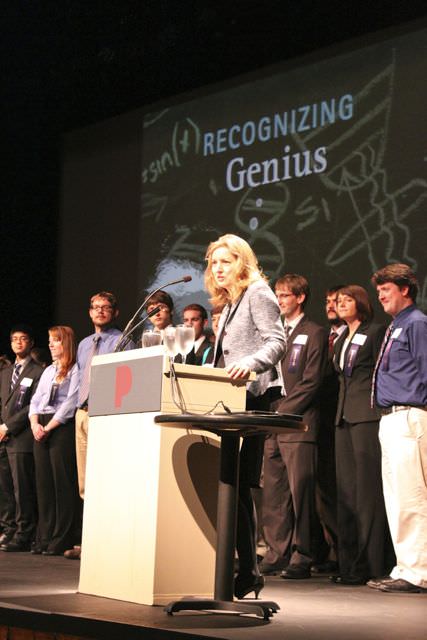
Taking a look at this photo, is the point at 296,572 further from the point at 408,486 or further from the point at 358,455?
the point at 408,486

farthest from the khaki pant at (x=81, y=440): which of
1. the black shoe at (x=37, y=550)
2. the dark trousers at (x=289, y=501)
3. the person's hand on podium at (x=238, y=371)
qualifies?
the person's hand on podium at (x=238, y=371)

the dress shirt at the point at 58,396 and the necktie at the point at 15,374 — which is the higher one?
the necktie at the point at 15,374

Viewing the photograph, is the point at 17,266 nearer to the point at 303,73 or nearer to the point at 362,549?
the point at 303,73

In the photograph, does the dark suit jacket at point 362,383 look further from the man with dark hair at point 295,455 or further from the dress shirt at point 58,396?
the dress shirt at point 58,396

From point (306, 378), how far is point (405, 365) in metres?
0.79

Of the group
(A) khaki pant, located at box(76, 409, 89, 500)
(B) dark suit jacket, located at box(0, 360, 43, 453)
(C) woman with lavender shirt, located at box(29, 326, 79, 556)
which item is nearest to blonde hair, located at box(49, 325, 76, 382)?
(C) woman with lavender shirt, located at box(29, 326, 79, 556)

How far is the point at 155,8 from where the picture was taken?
714cm

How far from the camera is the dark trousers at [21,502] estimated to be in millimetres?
6422

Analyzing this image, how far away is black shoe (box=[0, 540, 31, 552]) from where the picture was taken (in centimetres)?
624

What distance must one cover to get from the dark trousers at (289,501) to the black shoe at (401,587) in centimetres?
70

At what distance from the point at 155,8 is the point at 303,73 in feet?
4.81

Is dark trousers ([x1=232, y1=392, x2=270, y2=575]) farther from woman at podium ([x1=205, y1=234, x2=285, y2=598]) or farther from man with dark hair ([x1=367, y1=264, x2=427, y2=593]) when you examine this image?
man with dark hair ([x1=367, y1=264, x2=427, y2=593])

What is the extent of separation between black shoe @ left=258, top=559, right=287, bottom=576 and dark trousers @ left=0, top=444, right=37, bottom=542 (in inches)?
84.3

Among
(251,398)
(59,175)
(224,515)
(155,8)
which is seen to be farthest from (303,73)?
(224,515)
